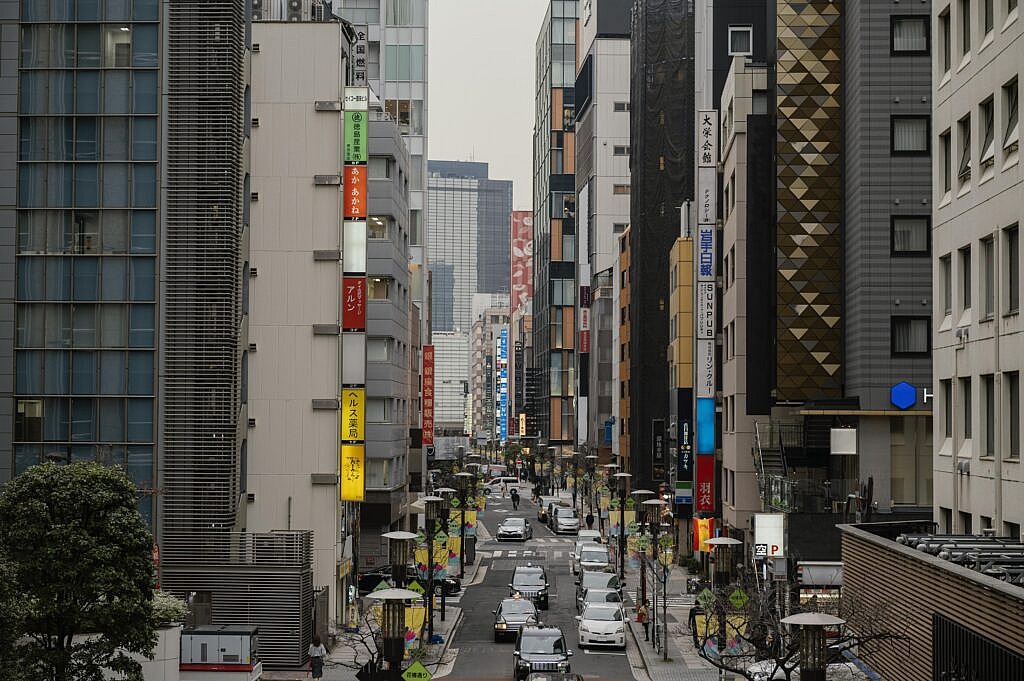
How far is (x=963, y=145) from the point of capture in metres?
35.6

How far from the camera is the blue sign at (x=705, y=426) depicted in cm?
7529

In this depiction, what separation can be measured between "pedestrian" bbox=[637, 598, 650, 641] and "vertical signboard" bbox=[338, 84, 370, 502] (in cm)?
1282

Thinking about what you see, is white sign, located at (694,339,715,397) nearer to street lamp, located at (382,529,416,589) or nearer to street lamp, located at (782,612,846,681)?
street lamp, located at (382,529,416,589)

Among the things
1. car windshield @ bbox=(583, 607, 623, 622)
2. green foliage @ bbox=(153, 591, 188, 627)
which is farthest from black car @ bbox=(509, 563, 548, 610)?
green foliage @ bbox=(153, 591, 188, 627)

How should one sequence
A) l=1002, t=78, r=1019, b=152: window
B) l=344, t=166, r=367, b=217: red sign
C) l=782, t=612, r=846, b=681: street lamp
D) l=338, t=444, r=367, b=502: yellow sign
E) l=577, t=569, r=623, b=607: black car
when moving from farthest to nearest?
1. l=338, t=444, r=367, b=502: yellow sign
2. l=344, t=166, r=367, b=217: red sign
3. l=577, t=569, r=623, b=607: black car
4. l=1002, t=78, r=1019, b=152: window
5. l=782, t=612, r=846, b=681: street lamp

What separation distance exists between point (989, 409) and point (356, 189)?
104 ft

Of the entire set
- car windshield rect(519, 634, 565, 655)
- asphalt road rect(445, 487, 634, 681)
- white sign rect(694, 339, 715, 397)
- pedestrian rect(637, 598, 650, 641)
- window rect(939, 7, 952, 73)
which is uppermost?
window rect(939, 7, 952, 73)

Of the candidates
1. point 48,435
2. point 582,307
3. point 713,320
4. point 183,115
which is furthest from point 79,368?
point 582,307

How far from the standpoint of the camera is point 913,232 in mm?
55406

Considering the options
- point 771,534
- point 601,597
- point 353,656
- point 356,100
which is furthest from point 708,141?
point 353,656

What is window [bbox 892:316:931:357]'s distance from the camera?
54.8 meters

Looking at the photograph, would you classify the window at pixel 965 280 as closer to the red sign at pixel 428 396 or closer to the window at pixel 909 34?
the window at pixel 909 34

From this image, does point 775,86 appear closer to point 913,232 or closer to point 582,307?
point 913,232

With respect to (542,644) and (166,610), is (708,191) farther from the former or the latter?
(166,610)
